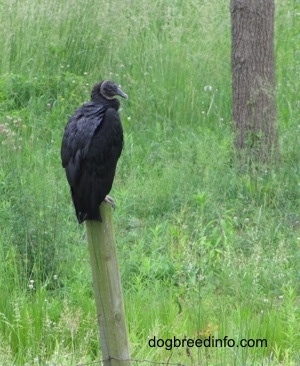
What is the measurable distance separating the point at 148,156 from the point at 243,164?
2.48ft

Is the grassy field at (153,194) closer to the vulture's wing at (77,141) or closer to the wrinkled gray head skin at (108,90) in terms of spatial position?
the vulture's wing at (77,141)

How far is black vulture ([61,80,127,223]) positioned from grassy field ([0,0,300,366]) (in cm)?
65

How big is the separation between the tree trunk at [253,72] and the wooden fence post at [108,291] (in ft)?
11.9

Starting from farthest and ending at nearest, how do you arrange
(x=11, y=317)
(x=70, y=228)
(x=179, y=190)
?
(x=179, y=190) → (x=70, y=228) → (x=11, y=317)

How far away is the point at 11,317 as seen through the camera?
4.46 m

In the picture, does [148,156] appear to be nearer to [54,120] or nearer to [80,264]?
[54,120]

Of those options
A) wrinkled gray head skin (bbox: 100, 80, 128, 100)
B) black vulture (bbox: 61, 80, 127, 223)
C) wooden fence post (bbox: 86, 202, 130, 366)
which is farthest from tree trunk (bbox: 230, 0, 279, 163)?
wooden fence post (bbox: 86, 202, 130, 366)

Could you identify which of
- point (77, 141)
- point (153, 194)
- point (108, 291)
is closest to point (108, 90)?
point (77, 141)

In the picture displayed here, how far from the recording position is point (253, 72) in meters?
6.84

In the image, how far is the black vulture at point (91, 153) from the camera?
3.73m

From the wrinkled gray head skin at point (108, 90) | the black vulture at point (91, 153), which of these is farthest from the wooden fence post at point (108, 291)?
the wrinkled gray head skin at point (108, 90)

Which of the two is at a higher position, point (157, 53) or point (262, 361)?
point (157, 53)

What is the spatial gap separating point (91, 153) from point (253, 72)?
3329 mm

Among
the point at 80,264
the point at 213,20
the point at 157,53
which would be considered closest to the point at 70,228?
the point at 80,264
